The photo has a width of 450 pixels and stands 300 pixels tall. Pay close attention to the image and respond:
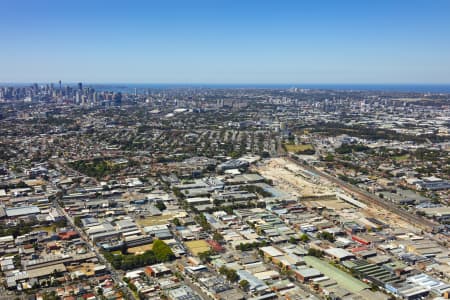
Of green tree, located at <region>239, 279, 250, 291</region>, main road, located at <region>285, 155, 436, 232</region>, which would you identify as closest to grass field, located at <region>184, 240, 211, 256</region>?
green tree, located at <region>239, 279, 250, 291</region>

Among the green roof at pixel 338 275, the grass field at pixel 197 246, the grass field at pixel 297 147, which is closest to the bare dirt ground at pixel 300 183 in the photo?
the grass field at pixel 297 147

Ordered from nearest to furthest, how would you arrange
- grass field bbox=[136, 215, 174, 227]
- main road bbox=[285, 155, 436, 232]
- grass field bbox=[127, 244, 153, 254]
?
1. grass field bbox=[127, 244, 153, 254]
2. grass field bbox=[136, 215, 174, 227]
3. main road bbox=[285, 155, 436, 232]

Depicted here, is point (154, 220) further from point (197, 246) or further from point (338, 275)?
point (338, 275)

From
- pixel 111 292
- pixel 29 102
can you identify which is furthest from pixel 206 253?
pixel 29 102

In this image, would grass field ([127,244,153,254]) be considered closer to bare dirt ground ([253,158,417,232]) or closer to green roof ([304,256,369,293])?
green roof ([304,256,369,293])

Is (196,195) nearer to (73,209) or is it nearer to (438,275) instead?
(73,209)

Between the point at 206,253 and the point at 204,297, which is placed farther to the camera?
the point at 206,253

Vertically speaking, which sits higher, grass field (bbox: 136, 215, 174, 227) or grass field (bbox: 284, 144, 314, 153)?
grass field (bbox: 284, 144, 314, 153)

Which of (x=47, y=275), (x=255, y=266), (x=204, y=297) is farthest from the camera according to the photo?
(x=255, y=266)
